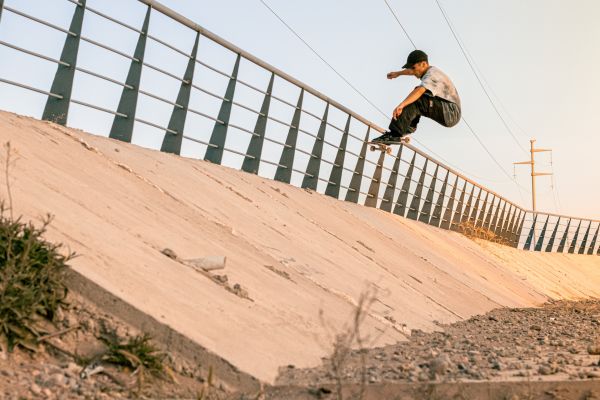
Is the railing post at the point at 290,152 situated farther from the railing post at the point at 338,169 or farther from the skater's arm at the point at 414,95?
the skater's arm at the point at 414,95

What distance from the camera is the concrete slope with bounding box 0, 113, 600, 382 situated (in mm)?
3885

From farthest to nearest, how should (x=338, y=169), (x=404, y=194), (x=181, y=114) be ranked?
(x=404, y=194)
(x=338, y=169)
(x=181, y=114)

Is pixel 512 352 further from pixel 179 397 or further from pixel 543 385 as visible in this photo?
pixel 179 397

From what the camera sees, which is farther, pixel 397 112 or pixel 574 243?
pixel 574 243

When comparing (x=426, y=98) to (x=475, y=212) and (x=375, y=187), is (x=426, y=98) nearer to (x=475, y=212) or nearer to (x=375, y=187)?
(x=375, y=187)

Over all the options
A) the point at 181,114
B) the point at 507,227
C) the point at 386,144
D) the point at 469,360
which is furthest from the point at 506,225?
the point at 469,360

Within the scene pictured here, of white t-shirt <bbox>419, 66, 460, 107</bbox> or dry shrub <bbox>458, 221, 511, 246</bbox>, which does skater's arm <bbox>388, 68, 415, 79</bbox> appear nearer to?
white t-shirt <bbox>419, 66, 460, 107</bbox>

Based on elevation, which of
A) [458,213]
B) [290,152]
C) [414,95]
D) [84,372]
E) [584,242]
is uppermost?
[584,242]

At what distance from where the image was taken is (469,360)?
433 centimetres

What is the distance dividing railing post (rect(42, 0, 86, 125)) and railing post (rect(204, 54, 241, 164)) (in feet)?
8.91

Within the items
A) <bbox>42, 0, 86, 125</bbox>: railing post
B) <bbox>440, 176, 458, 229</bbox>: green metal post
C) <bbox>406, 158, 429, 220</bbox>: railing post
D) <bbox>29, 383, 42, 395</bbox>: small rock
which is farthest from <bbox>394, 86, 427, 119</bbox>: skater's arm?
<bbox>440, 176, 458, 229</bbox>: green metal post

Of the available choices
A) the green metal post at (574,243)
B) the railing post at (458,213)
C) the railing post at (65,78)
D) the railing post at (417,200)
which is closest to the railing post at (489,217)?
the railing post at (458,213)

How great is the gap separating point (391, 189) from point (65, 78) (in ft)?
34.3

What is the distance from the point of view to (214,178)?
326 inches
